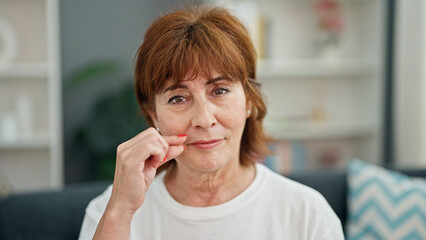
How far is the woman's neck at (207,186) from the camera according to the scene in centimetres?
147

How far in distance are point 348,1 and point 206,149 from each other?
2.95m

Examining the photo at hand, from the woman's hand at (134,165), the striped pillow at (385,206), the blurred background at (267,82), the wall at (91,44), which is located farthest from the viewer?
the wall at (91,44)

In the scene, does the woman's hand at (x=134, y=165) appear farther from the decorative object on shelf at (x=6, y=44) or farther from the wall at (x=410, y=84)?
the wall at (x=410, y=84)

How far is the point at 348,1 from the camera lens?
3846mm

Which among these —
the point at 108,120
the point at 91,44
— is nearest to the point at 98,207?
the point at 108,120

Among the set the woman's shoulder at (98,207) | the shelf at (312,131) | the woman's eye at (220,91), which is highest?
the woman's eye at (220,91)

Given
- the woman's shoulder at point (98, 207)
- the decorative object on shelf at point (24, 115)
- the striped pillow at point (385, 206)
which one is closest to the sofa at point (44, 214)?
the woman's shoulder at point (98, 207)

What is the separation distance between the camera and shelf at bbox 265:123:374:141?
369cm

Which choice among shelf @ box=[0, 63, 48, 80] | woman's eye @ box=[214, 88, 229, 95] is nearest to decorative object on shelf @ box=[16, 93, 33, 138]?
shelf @ box=[0, 63, 48, 80]

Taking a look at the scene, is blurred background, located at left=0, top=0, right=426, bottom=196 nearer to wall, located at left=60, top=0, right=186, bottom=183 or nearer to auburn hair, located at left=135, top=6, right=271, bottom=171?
wall, located at left=60, top=0, right=186, bottom=183

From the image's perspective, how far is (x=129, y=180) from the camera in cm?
124

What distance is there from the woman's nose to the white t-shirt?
0.29 meters

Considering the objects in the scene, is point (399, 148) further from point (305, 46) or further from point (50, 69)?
point (50, 69)

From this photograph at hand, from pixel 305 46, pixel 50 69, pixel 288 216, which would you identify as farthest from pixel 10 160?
pixel 288 216
